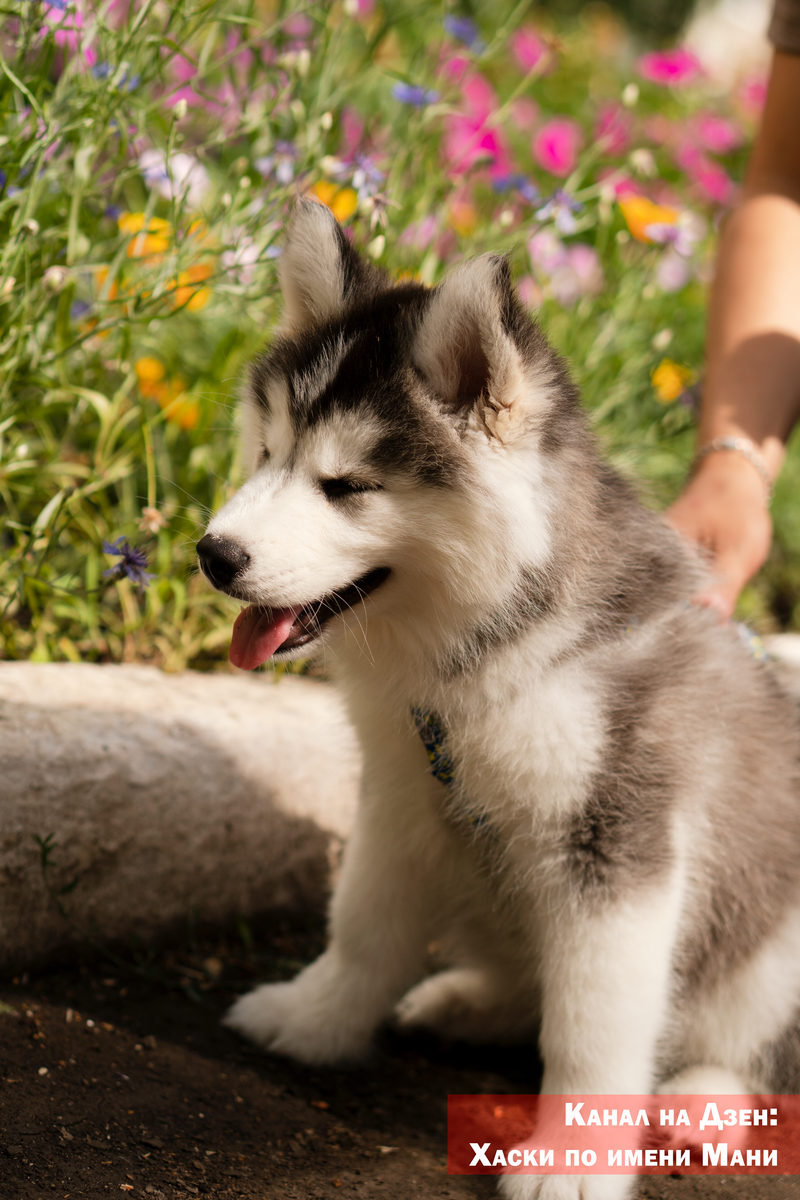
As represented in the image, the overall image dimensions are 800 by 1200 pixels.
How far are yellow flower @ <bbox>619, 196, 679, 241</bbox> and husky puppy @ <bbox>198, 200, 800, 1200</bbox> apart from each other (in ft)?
5.72

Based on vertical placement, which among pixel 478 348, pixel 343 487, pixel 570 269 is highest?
pixel 478 348

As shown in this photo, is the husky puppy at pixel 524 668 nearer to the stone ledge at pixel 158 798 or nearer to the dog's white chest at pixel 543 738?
the dog's white chest at pixel 543 738

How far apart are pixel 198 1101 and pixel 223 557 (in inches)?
44.4

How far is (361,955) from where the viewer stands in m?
2.21

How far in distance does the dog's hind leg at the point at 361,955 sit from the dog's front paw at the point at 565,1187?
1.76ft

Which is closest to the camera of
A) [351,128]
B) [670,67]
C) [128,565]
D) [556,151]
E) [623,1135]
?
[623,1135]

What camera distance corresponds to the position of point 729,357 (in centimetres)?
278

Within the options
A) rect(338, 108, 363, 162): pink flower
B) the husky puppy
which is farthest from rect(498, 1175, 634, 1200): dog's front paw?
rect(338, 108, 363, 162): pink flower

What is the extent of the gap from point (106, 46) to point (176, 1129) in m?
2.41

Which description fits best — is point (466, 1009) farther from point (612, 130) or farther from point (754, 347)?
point (612, 130)

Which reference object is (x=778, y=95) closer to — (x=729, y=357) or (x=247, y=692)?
(x=729, y=357)

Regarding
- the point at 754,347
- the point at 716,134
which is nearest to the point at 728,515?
the point at 754,347

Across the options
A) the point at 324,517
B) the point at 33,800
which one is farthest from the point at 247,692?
the point at 324,517

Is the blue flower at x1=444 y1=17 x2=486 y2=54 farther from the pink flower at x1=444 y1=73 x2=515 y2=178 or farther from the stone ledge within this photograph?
the stone ledge
